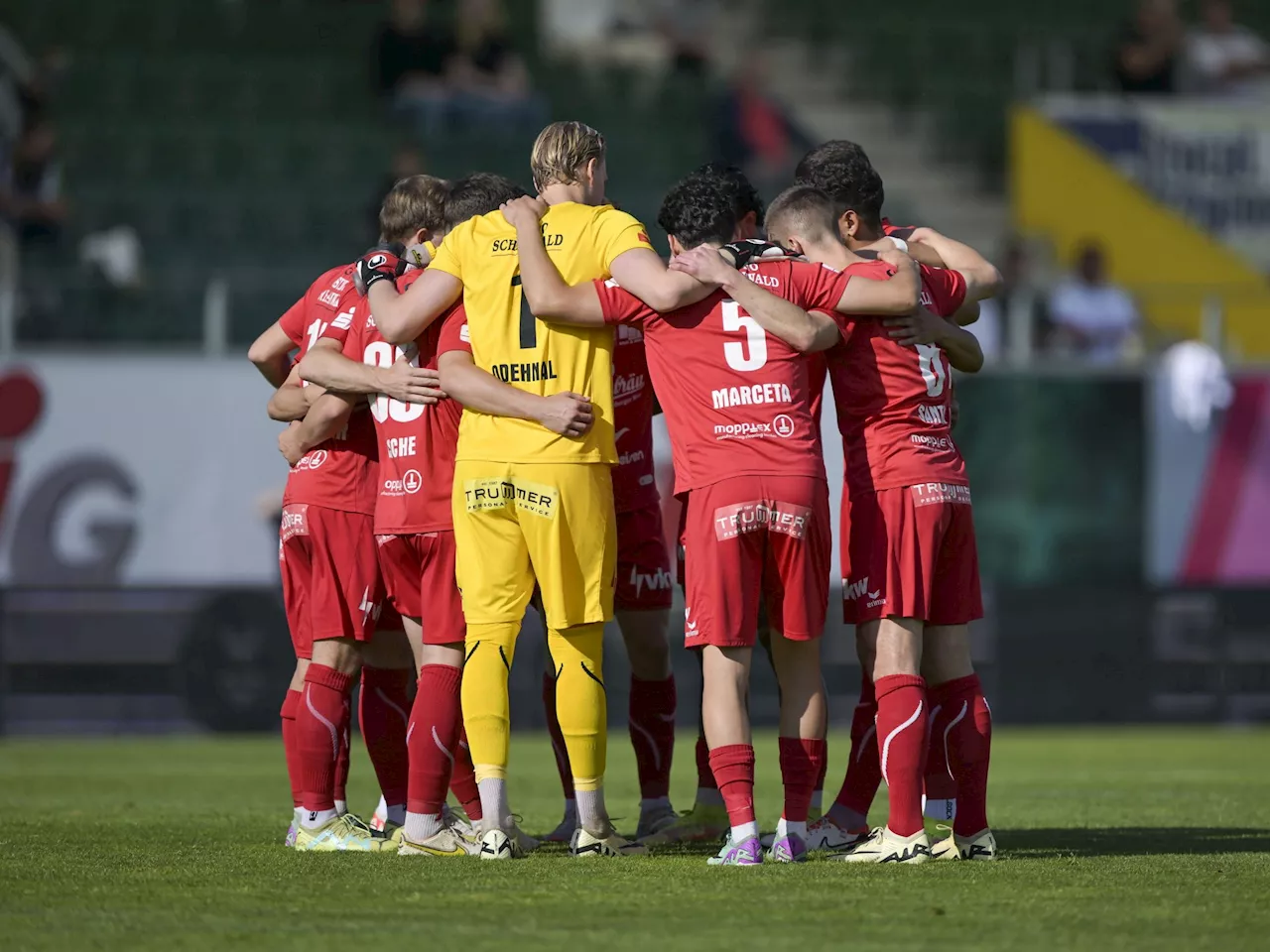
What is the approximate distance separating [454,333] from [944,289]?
68.9 inches

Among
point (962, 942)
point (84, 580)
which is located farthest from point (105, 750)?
point (962, 942)

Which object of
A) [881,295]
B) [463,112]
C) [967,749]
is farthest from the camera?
[463,112]

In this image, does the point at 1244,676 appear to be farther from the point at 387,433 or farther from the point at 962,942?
the point at 962,942

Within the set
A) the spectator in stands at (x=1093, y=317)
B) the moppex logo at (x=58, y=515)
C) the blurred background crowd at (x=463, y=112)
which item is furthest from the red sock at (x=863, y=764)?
the spectator in stands at (x=1093, y=317)

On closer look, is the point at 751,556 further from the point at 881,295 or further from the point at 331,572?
the point at 331,572

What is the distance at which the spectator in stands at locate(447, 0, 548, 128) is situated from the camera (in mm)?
19438

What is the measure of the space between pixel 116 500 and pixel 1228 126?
39.3ft

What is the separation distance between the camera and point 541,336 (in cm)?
688

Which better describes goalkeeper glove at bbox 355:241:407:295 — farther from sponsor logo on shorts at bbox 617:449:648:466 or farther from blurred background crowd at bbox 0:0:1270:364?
blurred background crowd at bbox 0:0:1270:364

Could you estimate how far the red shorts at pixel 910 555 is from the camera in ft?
22.3

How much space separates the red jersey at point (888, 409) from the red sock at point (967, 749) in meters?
Result: 0.76

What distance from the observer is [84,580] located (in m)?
15.2

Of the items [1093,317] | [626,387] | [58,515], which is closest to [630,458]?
[626,387]

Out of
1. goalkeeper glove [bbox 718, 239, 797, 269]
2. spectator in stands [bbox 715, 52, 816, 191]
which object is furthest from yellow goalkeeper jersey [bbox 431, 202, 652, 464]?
spectator in stands [bbox 715, 52, 816, 191]
